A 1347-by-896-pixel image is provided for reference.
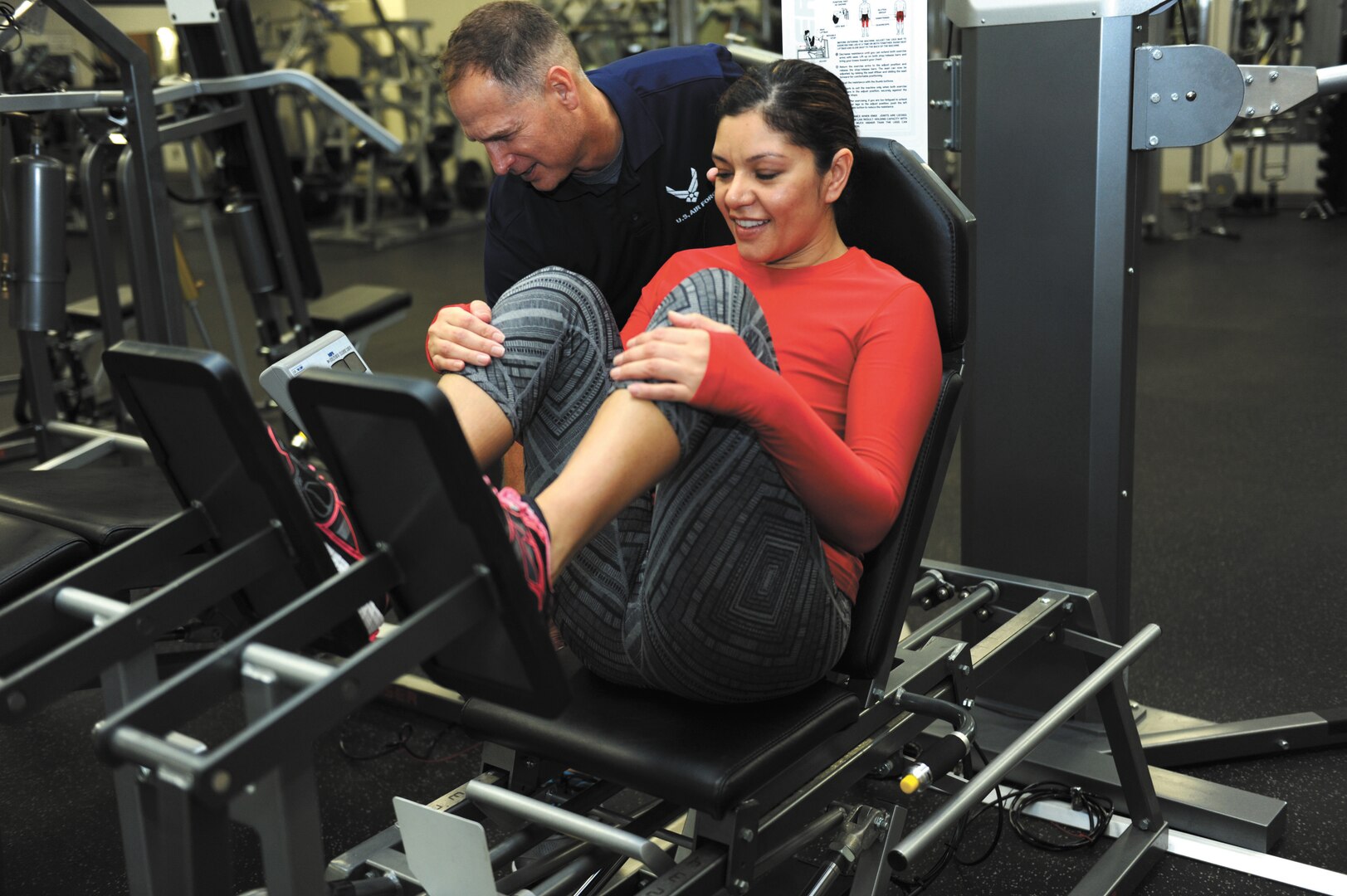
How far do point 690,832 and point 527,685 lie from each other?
1.90 feet

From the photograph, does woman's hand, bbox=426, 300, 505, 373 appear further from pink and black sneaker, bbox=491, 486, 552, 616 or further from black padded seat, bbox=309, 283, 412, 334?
black padded seat, bbox=309, 283, 412, 334

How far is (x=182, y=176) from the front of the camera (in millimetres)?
11344

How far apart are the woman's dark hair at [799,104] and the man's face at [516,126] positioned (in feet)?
0.90

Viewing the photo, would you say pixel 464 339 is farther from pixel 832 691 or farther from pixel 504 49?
pixel 832 691

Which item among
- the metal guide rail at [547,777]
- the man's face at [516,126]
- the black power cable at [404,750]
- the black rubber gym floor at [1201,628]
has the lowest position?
the black power cable at [404,750]

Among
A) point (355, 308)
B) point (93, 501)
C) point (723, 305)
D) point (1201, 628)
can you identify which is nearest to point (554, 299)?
point (723, 305)

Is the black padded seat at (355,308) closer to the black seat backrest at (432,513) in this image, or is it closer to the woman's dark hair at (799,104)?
the woman's dark hair at (799,104)

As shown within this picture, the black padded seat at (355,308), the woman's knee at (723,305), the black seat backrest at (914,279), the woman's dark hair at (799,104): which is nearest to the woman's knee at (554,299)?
the woman's knee at (723,305)

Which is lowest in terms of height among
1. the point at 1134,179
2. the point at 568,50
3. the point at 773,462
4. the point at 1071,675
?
the point at 1071,675

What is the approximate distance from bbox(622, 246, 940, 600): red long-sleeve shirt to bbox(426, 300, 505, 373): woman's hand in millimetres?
294

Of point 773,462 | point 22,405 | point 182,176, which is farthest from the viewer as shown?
point 182,176

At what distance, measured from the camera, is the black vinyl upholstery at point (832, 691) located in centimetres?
129

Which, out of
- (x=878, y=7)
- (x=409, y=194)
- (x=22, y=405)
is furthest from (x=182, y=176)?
(x=878, y=7)

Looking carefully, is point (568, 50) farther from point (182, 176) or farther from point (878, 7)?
point (182, 176)
